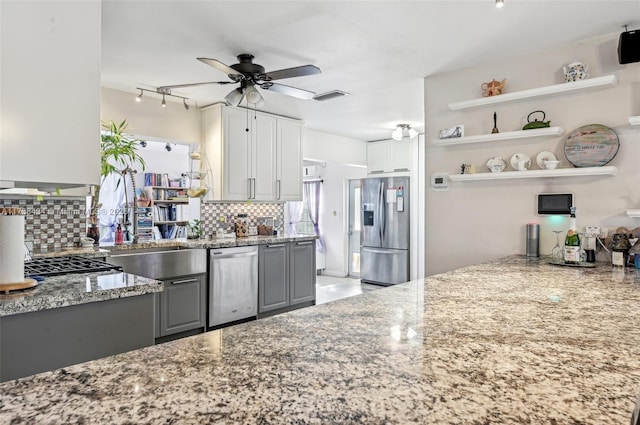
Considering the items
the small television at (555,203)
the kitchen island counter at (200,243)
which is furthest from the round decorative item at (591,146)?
the kitchen island counter at (200,243)

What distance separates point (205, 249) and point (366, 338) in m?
3.11

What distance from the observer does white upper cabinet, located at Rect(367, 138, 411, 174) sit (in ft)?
21.0

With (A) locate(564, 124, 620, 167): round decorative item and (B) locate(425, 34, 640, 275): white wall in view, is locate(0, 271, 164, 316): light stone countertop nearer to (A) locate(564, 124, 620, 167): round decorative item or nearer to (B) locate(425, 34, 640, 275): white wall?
(B) locate(425, 34, 640, 275): white wall

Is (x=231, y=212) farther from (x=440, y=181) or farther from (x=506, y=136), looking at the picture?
(x=506, y=136)

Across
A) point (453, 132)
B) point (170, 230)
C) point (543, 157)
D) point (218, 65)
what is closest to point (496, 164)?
point (543, 157)

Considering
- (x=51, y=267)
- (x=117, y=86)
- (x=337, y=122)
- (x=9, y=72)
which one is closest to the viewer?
(x=9, y=72)

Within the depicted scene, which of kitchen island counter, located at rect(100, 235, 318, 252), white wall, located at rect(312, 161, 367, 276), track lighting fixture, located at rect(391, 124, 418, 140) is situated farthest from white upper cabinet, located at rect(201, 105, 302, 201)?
white wall, located at rect(312, 161, 367, 276)

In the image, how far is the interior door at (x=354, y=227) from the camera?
761 centimetres

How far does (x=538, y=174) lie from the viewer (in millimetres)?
2861

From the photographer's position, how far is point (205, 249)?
12.8ft

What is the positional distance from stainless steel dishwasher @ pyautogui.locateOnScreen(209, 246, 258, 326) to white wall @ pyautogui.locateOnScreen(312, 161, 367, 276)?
139 inches

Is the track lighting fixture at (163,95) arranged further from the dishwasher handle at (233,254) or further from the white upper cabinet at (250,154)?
the dishwasher handle at (233,254)

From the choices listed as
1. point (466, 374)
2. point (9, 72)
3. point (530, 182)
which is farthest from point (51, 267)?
point (530, 182)

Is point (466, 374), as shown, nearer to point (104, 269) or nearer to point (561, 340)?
point (561, 340)
